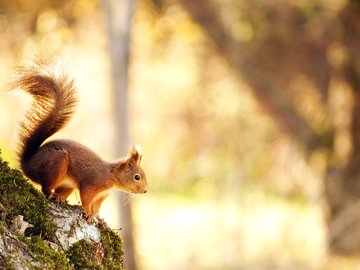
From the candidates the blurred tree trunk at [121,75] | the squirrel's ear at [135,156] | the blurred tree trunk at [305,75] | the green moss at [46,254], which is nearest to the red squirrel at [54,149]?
the squirrel's ear at [135,156]

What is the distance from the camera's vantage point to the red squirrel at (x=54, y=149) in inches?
90.3

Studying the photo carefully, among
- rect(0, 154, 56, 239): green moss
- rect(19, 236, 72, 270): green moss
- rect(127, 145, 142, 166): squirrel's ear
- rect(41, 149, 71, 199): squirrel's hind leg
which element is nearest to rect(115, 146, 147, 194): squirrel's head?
rect(127, 145, 142, 166): squirrel's ear

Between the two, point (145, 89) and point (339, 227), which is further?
point (145, 89)

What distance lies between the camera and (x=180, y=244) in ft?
34.0

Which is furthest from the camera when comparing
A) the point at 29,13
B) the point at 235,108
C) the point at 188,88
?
the point at 188,88

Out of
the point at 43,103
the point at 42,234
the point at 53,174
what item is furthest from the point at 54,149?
the point at 42,234

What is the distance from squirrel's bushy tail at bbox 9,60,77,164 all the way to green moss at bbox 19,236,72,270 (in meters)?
0.44

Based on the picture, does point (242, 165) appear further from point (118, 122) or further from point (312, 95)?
point (118, 122)

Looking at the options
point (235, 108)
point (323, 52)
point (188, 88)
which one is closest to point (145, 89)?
point (188, 88)

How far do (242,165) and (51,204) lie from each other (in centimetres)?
782

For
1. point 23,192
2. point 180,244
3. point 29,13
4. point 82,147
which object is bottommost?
point 23,192

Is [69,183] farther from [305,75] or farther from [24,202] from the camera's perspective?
[305,75]

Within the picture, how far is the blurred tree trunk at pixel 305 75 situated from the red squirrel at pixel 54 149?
7203 mm

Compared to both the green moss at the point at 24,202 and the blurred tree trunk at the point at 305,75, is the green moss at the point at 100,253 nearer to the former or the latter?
the green moss at the point at 24,202
